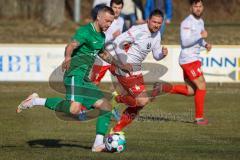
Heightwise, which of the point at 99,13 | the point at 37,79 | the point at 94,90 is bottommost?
Answer: the point at 37,79

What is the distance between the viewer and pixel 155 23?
1256 centimetres

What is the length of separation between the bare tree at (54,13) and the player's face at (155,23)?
1722 cm

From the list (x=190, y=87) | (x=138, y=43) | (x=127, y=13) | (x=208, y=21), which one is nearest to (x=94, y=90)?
(x=138, y=43)

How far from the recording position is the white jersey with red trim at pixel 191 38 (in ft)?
48.4

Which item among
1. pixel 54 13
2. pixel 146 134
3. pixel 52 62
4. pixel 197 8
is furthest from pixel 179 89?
pixel 54 13

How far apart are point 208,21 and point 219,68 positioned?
1464 cm

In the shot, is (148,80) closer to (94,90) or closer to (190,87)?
(190,87)

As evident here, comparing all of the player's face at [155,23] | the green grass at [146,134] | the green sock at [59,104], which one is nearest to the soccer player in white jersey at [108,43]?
the green grass at [146,134]

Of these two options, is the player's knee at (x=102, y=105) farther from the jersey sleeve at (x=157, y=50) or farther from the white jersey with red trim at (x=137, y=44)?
the jersey sleeve at (x=157, y=50)

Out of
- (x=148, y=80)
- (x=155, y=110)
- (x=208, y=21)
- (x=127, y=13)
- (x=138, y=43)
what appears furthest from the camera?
(x=208, y=21)

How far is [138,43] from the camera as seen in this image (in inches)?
519

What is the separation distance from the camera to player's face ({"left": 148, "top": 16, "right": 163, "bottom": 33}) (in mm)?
12492

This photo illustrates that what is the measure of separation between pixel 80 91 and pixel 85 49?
55 cm

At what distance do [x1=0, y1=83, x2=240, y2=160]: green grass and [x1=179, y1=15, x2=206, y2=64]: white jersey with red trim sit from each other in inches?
44.6
